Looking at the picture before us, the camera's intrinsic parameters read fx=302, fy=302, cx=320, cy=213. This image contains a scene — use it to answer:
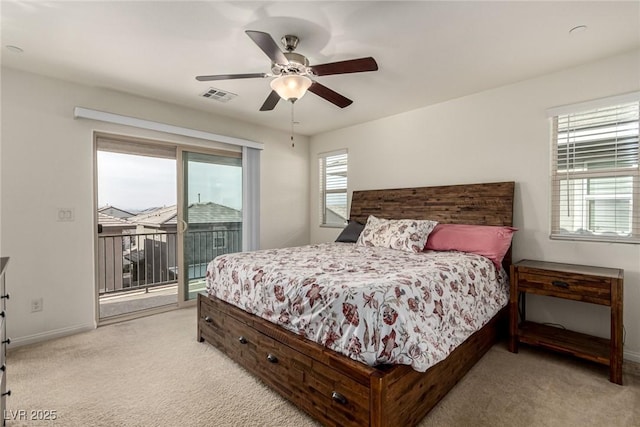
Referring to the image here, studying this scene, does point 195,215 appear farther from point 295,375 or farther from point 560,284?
point 560,284

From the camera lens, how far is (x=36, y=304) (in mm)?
2811

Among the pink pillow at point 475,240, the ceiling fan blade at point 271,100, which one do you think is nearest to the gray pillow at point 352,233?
the pink pillow at point 475,240

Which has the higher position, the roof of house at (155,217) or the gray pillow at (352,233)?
the roof of house at (155,217)

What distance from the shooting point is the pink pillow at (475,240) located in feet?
8.87

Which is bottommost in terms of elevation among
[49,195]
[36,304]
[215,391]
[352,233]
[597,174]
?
[215,391]

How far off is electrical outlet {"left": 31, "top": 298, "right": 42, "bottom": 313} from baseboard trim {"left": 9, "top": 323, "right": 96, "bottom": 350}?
23 cm

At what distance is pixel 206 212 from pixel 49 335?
6.45ft

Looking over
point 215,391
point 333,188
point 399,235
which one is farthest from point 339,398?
point 333,188

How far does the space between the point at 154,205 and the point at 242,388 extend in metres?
3.43

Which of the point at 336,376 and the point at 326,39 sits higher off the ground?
the point at 326,39

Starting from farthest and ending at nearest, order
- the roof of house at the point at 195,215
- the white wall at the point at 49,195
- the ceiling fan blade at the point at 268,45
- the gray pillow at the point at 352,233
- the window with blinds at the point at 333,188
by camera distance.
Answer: the window with blinds at the point at 333,188 < the roof of house at the point at 195,215 < the gray pillow at the point at 352,233 < the white wall at the point at 49,195 < the ceiling fan blade at the point at 268,45

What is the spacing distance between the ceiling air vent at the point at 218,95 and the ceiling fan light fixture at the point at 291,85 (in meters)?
1.32

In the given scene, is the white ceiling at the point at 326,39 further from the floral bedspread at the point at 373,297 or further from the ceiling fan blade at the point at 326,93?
the floral bedspread at the point at 373,297

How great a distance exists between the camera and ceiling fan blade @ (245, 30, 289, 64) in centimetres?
166
